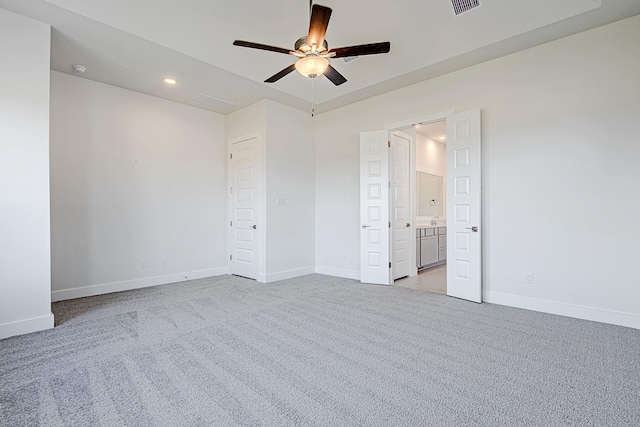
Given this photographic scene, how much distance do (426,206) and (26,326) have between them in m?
7.34

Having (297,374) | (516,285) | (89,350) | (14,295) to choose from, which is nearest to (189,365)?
(297,374)

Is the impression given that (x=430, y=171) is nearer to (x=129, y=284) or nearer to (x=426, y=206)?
(x=426, y=206)

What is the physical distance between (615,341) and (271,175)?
15.5 ft

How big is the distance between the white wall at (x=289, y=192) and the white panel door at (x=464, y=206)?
265 cm

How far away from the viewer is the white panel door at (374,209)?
4930mm

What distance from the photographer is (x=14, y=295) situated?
9.64ft

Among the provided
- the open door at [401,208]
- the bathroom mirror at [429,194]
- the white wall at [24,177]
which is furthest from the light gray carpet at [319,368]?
the bathroom mirror at [429,194]

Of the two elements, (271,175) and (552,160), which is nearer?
(552,160)

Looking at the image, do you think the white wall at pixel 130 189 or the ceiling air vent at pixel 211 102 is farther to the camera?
the ceiling air vent at pixel 211 102

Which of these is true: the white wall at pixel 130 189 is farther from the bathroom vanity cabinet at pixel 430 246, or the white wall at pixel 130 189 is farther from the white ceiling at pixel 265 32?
the bathroom vanity cabinet at pixel 430 246

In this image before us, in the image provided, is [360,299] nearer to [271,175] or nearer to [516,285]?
[516,285]

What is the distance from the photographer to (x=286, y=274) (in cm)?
539

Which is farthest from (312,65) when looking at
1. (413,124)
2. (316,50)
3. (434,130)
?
(434,130)

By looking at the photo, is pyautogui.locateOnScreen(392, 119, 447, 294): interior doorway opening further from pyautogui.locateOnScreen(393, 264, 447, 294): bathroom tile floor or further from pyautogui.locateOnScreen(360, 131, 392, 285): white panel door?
pyautogui.locateOnScreen(360, 131, 392, 285): white panel door
